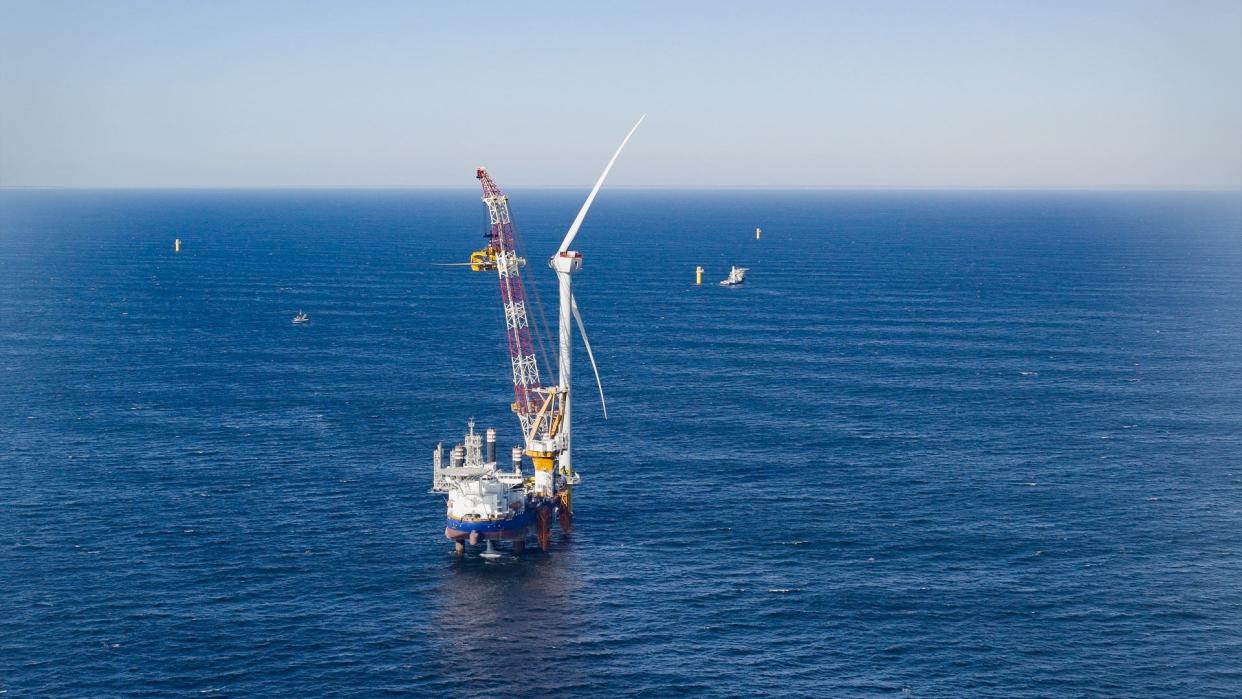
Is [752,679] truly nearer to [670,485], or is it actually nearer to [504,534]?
[504,534]

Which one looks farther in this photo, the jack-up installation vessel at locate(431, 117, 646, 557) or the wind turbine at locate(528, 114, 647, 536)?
the wind turbine at locate(528, 114, 647, 536)

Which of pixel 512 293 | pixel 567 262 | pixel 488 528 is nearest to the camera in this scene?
pixel 488 528

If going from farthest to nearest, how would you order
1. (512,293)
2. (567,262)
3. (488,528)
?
1. (512,293)
2. (567,262)
3. (488,528)

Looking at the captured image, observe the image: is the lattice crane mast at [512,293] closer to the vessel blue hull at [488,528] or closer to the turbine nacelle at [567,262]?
the turbine nacelle at [567,262]

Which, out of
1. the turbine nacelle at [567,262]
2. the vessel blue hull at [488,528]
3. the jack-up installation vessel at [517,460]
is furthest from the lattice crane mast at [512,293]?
the vessel blue hull at [488,528]

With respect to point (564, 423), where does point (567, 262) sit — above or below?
above

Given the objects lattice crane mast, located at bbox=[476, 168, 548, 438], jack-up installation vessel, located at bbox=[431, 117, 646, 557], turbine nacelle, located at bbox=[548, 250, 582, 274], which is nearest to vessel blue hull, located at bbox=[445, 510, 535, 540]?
jack-up installation vessel, located at bbox=[431, 117, 646, 557]

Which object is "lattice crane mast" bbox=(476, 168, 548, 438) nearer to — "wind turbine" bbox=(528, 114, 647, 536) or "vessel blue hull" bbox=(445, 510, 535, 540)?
"wind turbine" bbox=(528, 114, 647, 536)

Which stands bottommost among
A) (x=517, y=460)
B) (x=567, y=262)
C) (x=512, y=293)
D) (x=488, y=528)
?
(x=488, y=528)

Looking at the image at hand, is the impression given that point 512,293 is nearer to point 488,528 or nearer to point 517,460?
point 517,460

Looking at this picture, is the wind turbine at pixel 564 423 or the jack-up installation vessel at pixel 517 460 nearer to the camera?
the jack-up installation vessel at pixel 517 460

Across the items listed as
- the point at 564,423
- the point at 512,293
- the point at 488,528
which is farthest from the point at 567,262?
the point at 488,528
